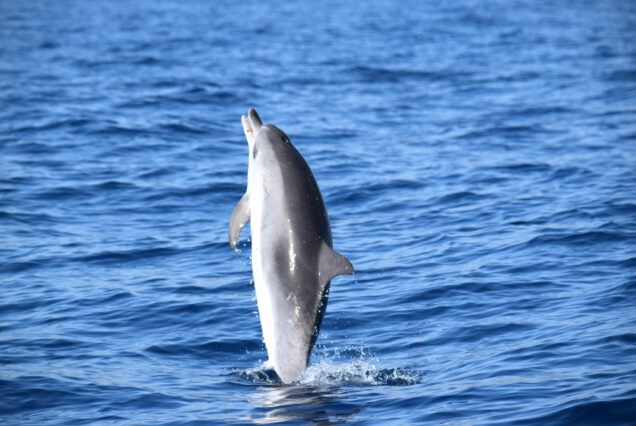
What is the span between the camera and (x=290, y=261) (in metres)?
9.45

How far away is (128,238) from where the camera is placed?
652 inches

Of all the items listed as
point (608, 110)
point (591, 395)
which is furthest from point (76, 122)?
point (591, 395)

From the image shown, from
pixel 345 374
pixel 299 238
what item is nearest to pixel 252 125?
pixel 299 238

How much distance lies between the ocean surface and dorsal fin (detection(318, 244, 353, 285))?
4.21 feet

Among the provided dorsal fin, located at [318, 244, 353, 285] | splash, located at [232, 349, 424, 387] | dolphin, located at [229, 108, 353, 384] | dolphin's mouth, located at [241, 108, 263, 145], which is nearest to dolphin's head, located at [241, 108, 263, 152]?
dolphin's mouth, located at [241, 108, 263, 145]

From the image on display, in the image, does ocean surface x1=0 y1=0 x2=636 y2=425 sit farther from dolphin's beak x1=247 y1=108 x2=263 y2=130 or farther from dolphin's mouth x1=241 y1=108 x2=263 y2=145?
dolphin's beak x1=247 y1=108 x2=263 y2=130

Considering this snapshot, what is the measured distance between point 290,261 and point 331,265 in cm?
49

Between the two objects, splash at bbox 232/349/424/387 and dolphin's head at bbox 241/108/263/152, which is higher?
dolphin's head at bbox 241/108/263/152

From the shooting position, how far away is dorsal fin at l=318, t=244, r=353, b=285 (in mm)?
9109

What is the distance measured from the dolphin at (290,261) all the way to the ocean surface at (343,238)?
1.93 feet

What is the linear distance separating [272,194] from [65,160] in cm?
1393

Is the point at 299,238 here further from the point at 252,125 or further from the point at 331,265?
the point at 252,125

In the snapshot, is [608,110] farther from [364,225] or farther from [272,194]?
[272,194]

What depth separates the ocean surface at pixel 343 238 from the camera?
989 centimetres
